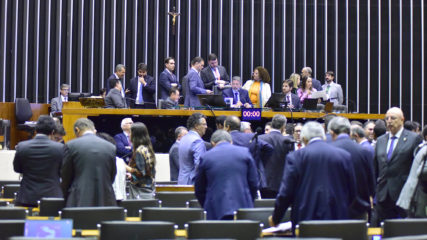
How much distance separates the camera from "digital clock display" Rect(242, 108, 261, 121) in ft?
38.1

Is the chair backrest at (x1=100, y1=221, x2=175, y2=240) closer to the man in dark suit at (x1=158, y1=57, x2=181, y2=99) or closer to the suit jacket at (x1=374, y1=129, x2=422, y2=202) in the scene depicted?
the suit jacket at (x1=374, y1=129, x2=422, y2=202)

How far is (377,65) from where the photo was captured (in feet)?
55.0

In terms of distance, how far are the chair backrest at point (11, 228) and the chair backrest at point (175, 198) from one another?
2279 millimetres

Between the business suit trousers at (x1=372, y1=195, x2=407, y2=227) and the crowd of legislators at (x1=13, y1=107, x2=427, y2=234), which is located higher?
the crowd of legislators at (x1=13, y1=107, x2=427, y2=234)

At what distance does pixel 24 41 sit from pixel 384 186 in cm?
963

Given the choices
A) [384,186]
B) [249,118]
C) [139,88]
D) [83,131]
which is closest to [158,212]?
[83,131]

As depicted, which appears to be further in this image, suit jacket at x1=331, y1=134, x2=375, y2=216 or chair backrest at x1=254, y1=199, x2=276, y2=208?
chair backrest at x1=254, y1=199, x2=276, y2=208

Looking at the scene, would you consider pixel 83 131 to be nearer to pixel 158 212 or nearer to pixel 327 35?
pixel 158 212

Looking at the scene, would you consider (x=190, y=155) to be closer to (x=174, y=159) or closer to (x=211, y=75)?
(x=174, y=159)

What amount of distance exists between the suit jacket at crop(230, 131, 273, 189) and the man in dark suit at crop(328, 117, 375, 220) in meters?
2.05

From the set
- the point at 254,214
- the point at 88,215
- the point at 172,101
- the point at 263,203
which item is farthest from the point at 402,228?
the point at 172,101

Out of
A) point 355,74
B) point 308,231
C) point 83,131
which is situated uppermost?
point 355,74

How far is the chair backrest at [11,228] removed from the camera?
4914 millimetres

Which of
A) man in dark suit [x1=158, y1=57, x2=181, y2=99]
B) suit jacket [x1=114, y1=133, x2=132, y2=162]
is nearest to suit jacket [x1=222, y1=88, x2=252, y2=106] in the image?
man in dark suit [x1=158, y1=57, x2=181, y2=99]
